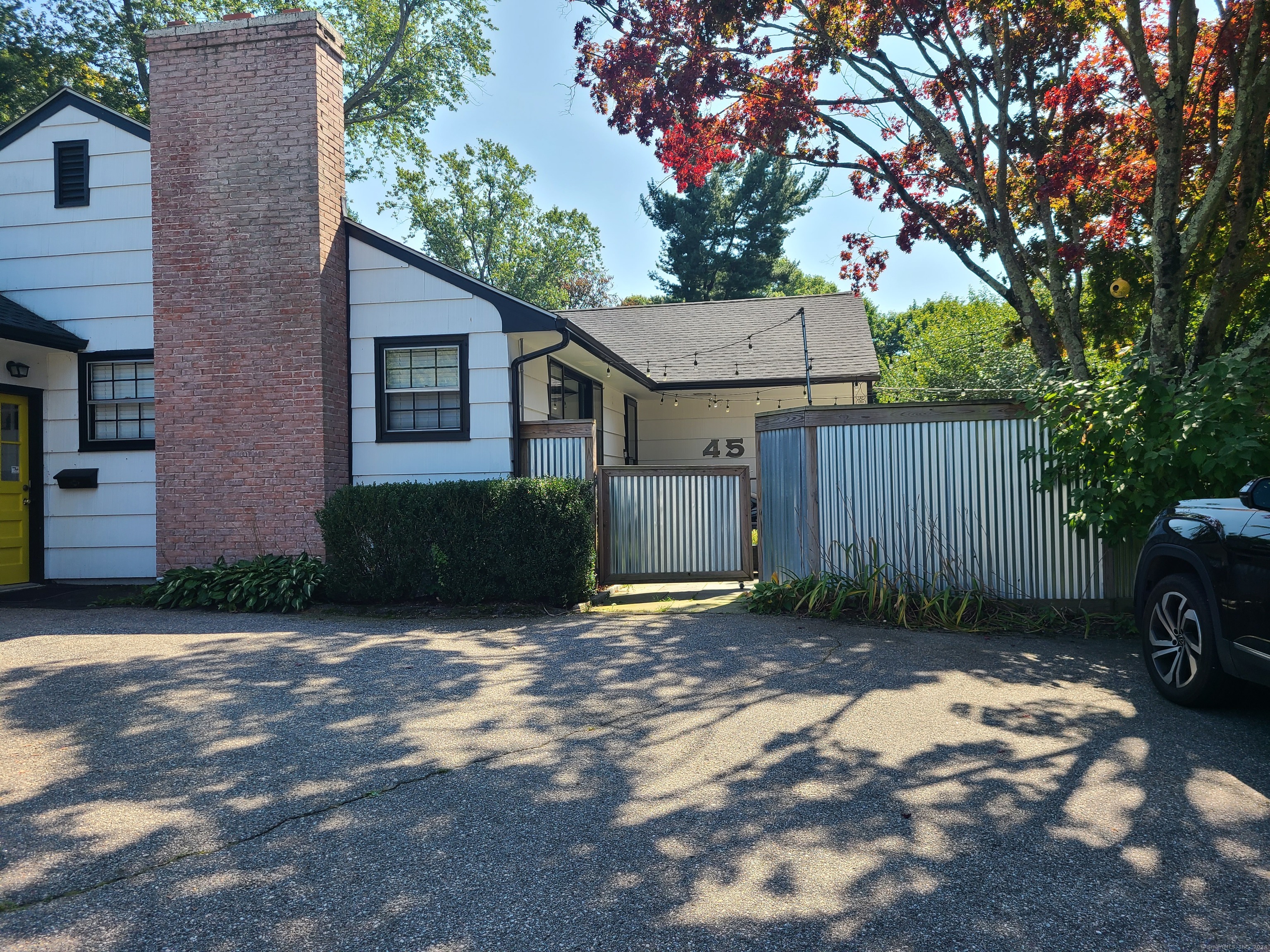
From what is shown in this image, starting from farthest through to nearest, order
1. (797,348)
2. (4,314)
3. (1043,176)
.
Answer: (797,348)
(4,314)
(1043,176)

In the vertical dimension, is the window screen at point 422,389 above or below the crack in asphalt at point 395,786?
above

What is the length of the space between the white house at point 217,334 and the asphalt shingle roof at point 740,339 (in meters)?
6.86

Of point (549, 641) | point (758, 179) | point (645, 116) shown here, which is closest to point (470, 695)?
point (549, 641)

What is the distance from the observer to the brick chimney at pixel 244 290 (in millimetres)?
10359

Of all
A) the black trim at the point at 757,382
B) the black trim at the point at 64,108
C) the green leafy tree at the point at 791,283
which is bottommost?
the black trim at the point at 757,382

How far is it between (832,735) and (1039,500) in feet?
15.7

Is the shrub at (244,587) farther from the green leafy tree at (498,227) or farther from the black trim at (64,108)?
the green leafy tree at (498,227)

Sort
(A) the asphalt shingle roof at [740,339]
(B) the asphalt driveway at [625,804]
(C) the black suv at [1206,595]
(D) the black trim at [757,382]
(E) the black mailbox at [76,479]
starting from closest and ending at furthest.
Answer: (B) the asphalt driveway at [625,804], (C) the black suv at [1206,595], (E) the black mailbox at [76,479], (D) the black trim at [757,382], (A) the asphalt shingle roof at [740,339]

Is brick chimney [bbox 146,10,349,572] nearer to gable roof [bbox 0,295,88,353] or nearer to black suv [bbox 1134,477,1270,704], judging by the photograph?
gable roof [bbox 0,295,88,353]

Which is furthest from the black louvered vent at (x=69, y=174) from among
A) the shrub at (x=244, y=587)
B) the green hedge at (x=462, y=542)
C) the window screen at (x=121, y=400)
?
the green hedge at (x=462, y=542)

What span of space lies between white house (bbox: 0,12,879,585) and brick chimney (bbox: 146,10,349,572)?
2 cm

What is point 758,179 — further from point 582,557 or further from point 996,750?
point 996,750

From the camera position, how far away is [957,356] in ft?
90.1

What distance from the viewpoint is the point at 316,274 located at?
1034 centimetres
